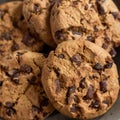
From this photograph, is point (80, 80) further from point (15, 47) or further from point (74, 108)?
point (15, 47)

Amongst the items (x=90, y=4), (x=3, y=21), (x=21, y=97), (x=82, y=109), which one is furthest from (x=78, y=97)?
(x=3, y=21)

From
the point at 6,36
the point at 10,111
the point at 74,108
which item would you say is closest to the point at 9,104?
the point at 10,111

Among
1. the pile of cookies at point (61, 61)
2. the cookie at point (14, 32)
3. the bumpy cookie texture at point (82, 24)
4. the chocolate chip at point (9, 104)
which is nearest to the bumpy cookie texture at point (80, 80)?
the pile of cookies at point (61, 61)

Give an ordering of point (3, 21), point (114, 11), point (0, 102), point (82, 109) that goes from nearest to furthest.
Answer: point (82, 109), point (0, 102), point (114, 11), point (3, 21)

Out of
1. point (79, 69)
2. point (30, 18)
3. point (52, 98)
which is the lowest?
point (52, 98)

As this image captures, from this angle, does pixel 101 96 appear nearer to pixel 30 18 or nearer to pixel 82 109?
pixel 82 109

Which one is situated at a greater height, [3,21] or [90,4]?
[90,4]
